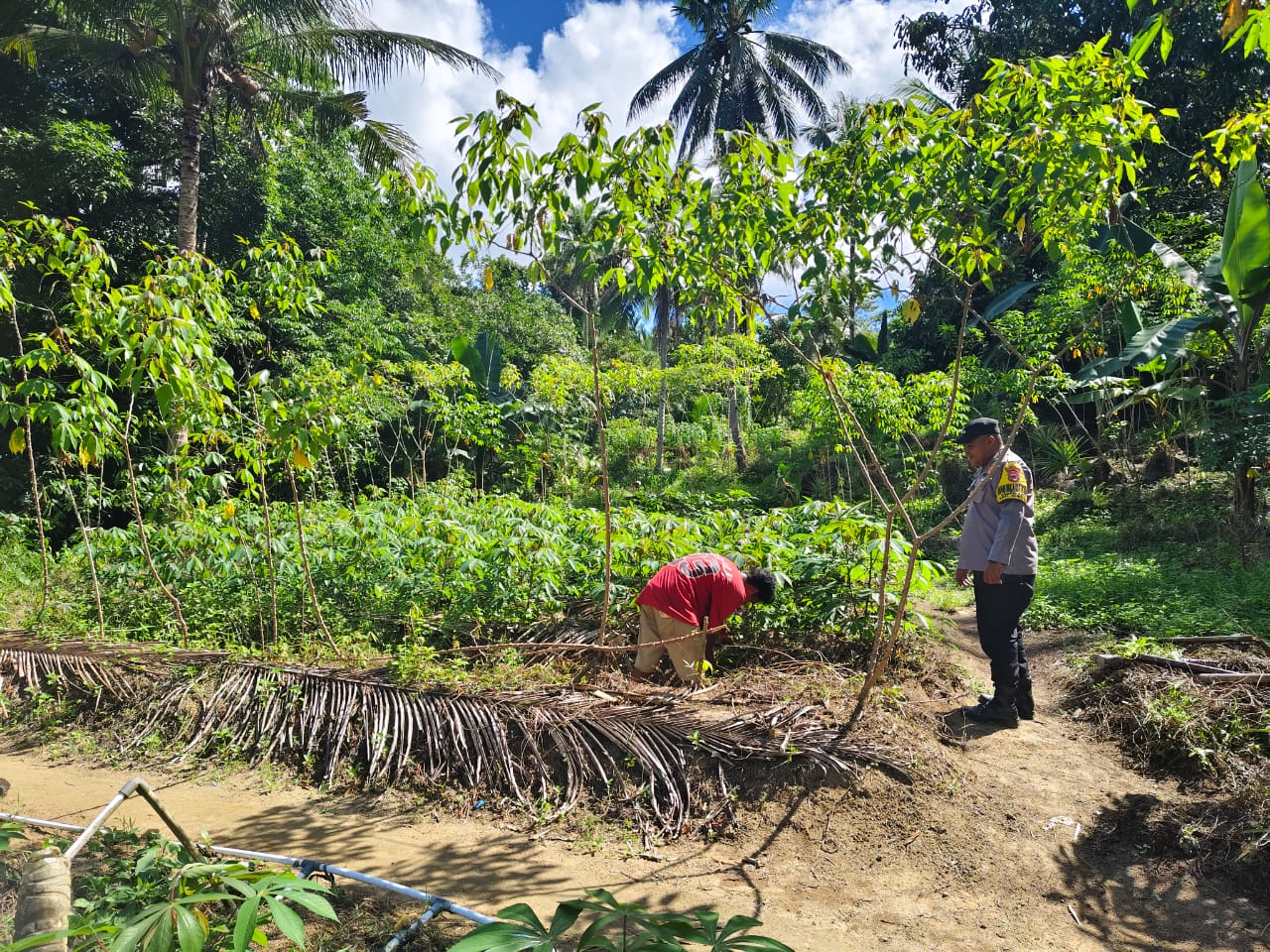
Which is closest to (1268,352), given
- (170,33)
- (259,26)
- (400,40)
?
(400,40)

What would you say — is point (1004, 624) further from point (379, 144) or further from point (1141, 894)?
point (379, 144)

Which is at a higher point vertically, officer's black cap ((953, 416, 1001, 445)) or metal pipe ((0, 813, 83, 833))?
officer's black cap ((953, 416, 1001, 445))

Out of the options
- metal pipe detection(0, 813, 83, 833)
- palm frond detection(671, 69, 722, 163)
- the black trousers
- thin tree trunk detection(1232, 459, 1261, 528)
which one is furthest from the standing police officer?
palm frond detection(671, 69, 722, 163)

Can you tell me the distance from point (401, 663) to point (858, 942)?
267 centimetres

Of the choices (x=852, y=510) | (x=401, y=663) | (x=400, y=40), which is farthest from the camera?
(x=400, y=40)

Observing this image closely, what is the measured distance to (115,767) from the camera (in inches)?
166

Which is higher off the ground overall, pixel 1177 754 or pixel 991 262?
pixel 991 262

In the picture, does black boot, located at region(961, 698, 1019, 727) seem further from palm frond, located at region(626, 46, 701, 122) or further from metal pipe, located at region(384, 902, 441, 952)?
palm frond, located at region(626, 46, 701, 122)

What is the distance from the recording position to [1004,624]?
164 inches

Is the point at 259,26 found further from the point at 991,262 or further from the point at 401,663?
the point at 991,262

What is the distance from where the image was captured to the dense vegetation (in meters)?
3.67

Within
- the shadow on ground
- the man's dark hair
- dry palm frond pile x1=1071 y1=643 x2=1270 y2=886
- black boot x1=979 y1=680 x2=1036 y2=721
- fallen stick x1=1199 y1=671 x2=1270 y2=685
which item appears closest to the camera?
the shadow on ground

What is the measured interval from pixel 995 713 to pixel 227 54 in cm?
1291

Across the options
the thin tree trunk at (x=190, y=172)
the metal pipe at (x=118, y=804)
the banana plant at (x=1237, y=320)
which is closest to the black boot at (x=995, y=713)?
the metal pipe at (x=118, y=804)
